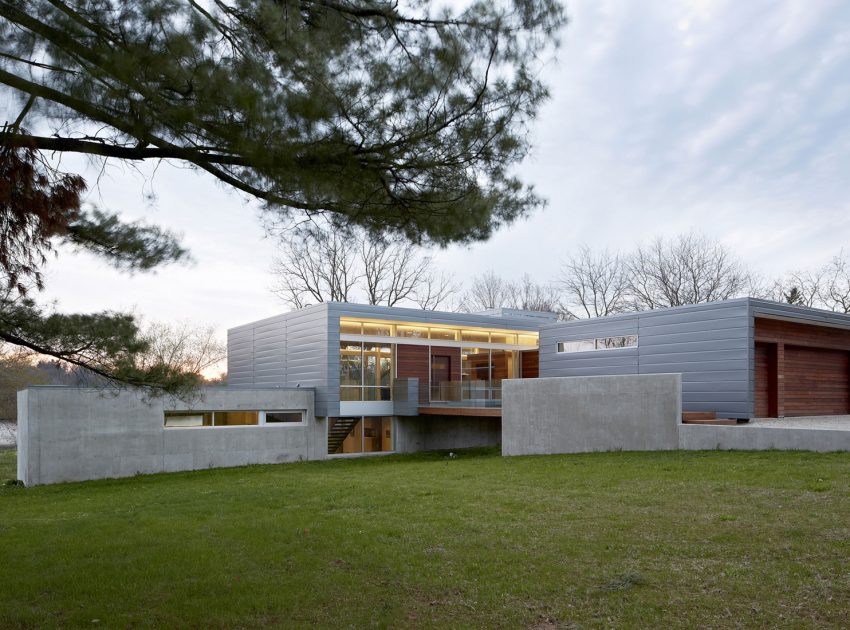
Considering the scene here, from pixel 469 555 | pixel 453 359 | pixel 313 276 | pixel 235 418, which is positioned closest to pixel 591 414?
pixel 469 555

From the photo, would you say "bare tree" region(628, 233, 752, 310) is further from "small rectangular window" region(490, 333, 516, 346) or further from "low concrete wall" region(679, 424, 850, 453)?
"low concrete wall" region(679, 424, 850, 453)

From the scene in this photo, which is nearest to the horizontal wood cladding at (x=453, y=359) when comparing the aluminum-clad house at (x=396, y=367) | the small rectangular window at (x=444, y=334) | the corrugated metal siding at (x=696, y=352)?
the aluminum-clad house at (x=396, y=367)

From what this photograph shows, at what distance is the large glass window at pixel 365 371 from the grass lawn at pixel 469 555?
400 inches

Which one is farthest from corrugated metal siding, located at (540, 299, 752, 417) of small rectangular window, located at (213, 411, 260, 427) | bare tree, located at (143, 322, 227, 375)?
bare tree, located at (143, 322, 227, 375)

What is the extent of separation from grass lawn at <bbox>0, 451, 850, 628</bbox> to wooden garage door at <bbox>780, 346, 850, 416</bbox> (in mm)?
7559

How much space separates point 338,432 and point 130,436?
20.6 feet

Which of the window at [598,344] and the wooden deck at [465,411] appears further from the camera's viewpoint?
the wooden deck at [465,411]

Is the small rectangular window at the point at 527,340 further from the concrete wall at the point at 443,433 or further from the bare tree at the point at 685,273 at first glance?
the bare tree at the point at 685,273

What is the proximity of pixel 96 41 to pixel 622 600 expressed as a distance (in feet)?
17.9

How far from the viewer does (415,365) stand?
72.3ft

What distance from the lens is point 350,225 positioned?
20.2ft

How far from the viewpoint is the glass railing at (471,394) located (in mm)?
19453

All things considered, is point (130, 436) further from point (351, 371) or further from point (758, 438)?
point (758, 438)

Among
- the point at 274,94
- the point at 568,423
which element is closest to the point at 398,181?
the point at 274,94
